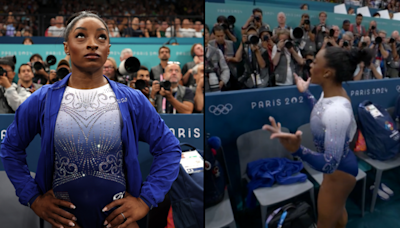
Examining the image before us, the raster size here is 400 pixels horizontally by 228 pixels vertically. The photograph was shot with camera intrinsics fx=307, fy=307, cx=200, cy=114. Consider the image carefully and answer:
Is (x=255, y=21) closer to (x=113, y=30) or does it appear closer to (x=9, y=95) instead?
(x=9, y=95)

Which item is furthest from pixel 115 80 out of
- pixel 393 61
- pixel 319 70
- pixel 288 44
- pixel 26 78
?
pixel 393 61

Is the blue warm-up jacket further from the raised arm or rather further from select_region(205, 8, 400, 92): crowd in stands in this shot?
the raised arm

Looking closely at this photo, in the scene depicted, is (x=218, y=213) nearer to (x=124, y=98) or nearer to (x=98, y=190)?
(x=98, y=190)

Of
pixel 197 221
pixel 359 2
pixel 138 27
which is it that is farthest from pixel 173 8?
pixel 197 221

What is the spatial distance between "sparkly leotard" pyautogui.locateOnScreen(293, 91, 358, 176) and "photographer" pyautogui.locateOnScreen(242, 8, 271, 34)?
444 millimetres

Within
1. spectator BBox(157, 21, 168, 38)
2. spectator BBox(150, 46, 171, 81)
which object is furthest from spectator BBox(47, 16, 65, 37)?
spectator BBox(150, 46, 171, 81)

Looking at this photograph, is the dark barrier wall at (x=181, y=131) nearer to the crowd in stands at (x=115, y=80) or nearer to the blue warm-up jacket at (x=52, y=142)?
the crowd in stands at (x=115, y=80)

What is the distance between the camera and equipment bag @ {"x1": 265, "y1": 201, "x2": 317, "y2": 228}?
66.1 inches

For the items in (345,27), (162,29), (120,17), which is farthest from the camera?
(120,17)

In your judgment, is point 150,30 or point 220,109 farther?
point 150,30

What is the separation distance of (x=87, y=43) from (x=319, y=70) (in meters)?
1.15

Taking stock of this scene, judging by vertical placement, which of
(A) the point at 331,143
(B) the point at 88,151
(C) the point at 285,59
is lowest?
(A) the point at 331,143

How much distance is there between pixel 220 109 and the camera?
1565 millimetres

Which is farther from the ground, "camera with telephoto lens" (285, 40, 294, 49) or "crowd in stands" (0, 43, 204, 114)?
"camera with telephoto lens" (285, 40, 294, 49)
